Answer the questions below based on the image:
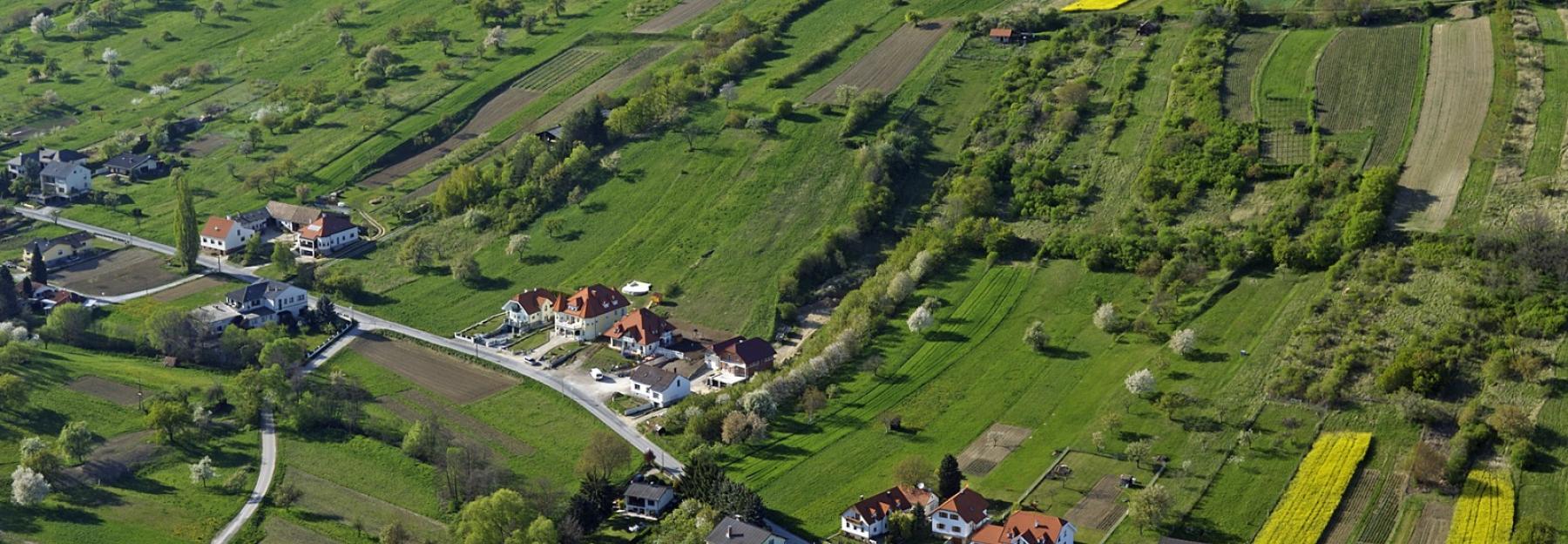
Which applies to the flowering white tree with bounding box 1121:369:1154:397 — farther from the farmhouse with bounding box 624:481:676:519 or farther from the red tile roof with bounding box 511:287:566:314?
the red tile roof with bounding box 511:287:566:314

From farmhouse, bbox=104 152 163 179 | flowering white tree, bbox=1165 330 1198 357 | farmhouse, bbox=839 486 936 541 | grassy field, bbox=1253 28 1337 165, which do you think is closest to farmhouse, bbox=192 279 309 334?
farmhouse, bbox=104 152 163 179

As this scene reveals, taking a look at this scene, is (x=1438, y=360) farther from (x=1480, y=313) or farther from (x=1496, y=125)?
(x=1496, y=125)

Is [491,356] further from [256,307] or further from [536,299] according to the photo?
[256,307]

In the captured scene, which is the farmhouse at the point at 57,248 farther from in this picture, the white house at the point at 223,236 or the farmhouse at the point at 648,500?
the farmhouse at the point at 648,500

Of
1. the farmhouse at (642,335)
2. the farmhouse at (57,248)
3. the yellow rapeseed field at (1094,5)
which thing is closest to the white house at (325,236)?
the farmhouse at (57,248)

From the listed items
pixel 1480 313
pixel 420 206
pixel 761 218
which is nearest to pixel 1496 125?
pixel 1480 313

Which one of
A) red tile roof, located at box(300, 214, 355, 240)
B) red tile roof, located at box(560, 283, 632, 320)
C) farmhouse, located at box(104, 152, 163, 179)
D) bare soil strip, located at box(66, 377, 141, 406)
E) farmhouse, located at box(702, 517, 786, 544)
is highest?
farmhouse, located at box(702, 517, 786, 544)
